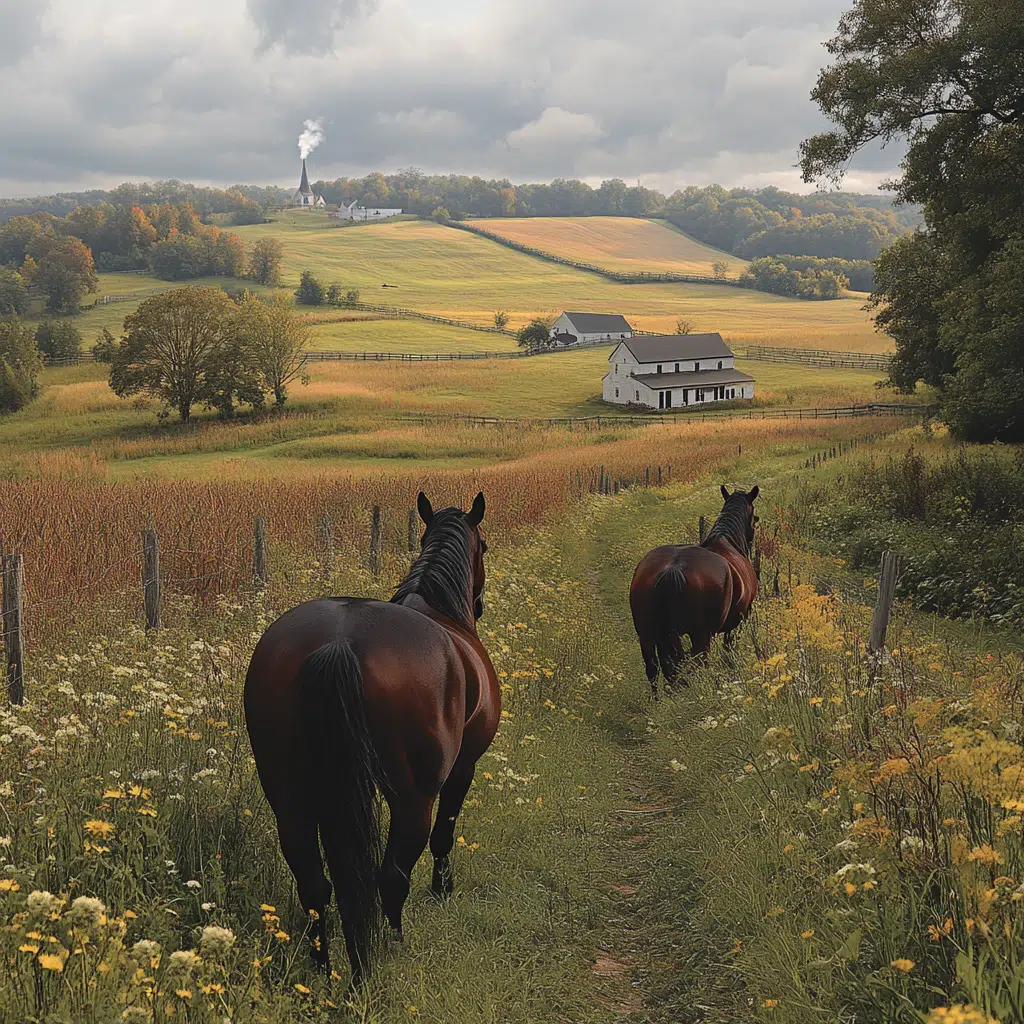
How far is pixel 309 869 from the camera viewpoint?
4195 millimetres

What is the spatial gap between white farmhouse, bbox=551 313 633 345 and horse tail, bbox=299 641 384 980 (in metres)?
98.0

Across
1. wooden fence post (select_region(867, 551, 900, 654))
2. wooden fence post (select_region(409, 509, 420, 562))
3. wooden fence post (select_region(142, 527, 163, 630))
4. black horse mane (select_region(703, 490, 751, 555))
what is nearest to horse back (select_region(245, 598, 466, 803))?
wooden fence post (select_region(867, 551, 900, 654))

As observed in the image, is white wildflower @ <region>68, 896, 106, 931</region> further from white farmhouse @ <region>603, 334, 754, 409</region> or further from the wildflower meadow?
white farmhouse @ <region>603, 334, 754, 409</region>

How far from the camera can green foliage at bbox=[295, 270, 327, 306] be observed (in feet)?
395

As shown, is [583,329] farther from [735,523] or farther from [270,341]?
[735,523]

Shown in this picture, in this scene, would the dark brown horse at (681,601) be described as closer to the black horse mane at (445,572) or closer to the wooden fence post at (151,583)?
the black horse mane at (445,572)

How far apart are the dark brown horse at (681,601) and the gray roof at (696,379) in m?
63.1

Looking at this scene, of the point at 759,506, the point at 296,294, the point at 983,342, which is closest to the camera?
the point at 983,342

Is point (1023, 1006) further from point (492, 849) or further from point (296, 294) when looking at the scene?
point (296, 294)

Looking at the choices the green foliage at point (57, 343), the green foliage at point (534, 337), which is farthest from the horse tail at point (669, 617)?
the green foliage at point (534, 337)

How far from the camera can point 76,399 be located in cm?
6166

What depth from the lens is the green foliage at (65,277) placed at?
106m

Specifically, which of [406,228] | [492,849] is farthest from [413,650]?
[406,228]

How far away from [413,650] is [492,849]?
7.09 ft
